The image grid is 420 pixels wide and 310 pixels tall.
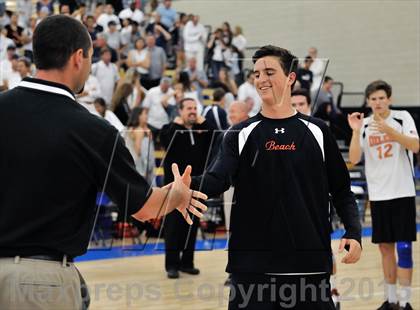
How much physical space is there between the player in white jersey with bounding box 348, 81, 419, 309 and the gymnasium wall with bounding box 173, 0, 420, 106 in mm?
593

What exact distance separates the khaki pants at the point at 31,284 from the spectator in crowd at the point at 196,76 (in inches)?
510

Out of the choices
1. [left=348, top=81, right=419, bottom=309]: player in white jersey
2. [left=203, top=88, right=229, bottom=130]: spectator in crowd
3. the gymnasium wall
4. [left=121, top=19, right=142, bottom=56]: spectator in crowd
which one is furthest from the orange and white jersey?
[left=121, top=19, right=142, bottom=56]: spectator in crowd

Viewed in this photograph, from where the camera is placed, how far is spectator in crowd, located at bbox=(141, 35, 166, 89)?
16.6m

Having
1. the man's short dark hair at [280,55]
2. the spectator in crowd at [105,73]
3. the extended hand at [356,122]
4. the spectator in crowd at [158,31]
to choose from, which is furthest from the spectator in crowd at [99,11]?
the man's short dark hair at [280,55]

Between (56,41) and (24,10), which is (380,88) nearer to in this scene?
(56,41)

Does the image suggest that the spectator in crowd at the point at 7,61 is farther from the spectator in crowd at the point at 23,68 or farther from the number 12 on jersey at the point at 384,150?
the number 12 on jersey at the point at 384,150

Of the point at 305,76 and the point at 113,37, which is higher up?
the point at 113,37

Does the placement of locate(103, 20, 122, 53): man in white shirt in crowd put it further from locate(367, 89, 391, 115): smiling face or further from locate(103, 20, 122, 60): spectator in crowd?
locate(367, 89, 391, 115): smiling face

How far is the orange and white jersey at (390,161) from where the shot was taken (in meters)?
7.32

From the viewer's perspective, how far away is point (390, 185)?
288 inches

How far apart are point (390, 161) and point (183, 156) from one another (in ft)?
9.95

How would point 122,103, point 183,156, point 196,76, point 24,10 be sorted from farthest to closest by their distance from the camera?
point 24,10
point 196,76
point 122,103
point 183,156

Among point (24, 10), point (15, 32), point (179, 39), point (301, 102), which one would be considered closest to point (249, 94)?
point (179, 39)

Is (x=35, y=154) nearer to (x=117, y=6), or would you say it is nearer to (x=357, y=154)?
(x=357, y=154)
